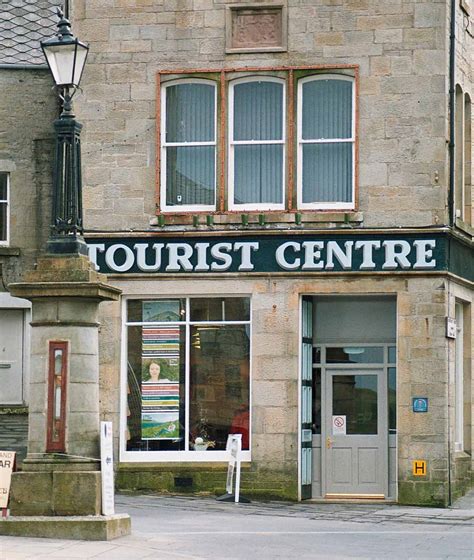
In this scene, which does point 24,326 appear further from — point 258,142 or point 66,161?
point 66,161

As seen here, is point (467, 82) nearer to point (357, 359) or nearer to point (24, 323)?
point (357, 359)

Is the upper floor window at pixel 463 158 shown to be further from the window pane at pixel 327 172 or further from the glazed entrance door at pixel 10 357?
the glazed entrance door at pixel 10 357

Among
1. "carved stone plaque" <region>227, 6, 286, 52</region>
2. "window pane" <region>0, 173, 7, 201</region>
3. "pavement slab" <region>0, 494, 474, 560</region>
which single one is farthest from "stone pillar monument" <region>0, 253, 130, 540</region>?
"window pane" <region>0, 173, 7, 201</region>

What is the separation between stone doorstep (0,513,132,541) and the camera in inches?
624

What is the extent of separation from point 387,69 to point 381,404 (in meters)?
5.55

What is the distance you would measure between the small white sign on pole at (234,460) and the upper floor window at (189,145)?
155 inches

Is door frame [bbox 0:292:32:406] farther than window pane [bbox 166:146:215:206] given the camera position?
Yes

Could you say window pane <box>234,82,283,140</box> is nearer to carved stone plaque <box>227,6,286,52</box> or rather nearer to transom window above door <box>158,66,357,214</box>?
transom window above door <box>158,66,357,214</box>

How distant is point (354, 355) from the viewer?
2455 cm

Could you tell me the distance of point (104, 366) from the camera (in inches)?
950

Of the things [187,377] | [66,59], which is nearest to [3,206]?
[187,377]

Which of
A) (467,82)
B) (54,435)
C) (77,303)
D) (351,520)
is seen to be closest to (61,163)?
(77,303)

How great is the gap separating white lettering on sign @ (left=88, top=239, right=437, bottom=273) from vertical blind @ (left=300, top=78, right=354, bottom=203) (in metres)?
0.90

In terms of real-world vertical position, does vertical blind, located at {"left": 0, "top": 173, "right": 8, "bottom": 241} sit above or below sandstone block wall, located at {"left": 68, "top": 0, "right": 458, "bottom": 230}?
below
